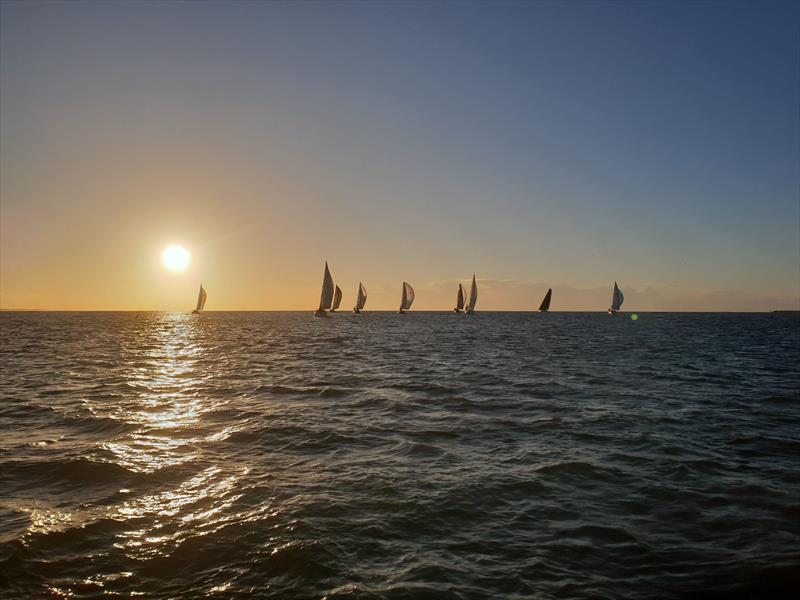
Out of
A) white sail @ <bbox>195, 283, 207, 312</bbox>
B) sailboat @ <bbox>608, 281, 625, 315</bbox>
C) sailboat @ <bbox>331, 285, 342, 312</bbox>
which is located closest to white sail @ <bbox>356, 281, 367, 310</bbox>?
sailboat @ <bbox>331, 285, 342, 312</bbox>

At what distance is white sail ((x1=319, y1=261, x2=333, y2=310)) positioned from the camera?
9569 centimetres

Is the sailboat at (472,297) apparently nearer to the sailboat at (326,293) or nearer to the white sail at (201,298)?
the sailboat at (326,293)

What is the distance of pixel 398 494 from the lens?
9000mm

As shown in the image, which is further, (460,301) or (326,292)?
(460,301)

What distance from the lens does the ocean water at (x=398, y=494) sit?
245 inches

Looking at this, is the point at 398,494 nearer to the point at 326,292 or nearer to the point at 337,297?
the point at 326,292

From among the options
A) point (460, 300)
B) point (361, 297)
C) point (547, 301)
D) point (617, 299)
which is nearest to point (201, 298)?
point (361, 297)

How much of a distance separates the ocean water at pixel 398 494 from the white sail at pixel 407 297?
112 m

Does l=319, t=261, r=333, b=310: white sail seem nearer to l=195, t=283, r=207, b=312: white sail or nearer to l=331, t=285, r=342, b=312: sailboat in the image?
l=331, t=285, r=342, b=312: sailboat

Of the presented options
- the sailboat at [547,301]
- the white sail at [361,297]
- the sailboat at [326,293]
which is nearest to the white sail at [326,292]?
the sailboat at [326,293]

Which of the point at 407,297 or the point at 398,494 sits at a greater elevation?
the point at 407,297

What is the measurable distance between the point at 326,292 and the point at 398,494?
9148cm

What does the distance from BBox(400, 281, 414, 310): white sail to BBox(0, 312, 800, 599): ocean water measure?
11189 cm

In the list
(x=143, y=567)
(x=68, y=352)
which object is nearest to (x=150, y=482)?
(x=143, y=567)
